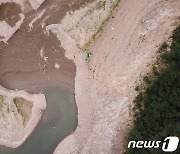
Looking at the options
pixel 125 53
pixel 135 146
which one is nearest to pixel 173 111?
pixel 135 146

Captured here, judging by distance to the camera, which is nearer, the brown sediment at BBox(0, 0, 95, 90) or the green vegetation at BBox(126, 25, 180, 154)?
the green vegetation at BBox(126, 25, 180, 154)

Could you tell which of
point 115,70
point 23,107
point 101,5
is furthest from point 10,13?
point 115,70

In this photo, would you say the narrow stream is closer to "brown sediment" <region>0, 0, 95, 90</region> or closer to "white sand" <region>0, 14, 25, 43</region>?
"brown sediment" <region>0, 0, 95, 90</region>

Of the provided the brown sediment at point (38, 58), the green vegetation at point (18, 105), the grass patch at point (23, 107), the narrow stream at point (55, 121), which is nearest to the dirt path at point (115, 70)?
the narrow stream at point (55, 121)

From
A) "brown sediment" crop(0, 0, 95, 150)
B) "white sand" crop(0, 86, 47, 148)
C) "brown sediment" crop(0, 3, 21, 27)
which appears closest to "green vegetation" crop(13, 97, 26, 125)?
"white sand" crop(0, 86, 47, 148)

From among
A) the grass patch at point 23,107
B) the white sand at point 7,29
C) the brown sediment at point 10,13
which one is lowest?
the grass patch at point 23,107

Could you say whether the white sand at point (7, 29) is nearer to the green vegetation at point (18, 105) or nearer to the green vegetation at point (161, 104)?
the green vegetation at point (18, 105)

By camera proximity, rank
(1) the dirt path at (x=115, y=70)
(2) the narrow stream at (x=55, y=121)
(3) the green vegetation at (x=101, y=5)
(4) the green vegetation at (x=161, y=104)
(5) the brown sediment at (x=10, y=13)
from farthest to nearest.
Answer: (5) the brown sediment at (x=10, y=13)
(2) the narrow stream at (x=55, y=121)
(3) the green vegetation at (x=101, y=5)
(1) the dirt path at (x=115, y=70)
(4) the green vegetation at (x=161, y=104)

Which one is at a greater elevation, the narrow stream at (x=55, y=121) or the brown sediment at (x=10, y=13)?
the brown sediment at (x=10, y=13)
